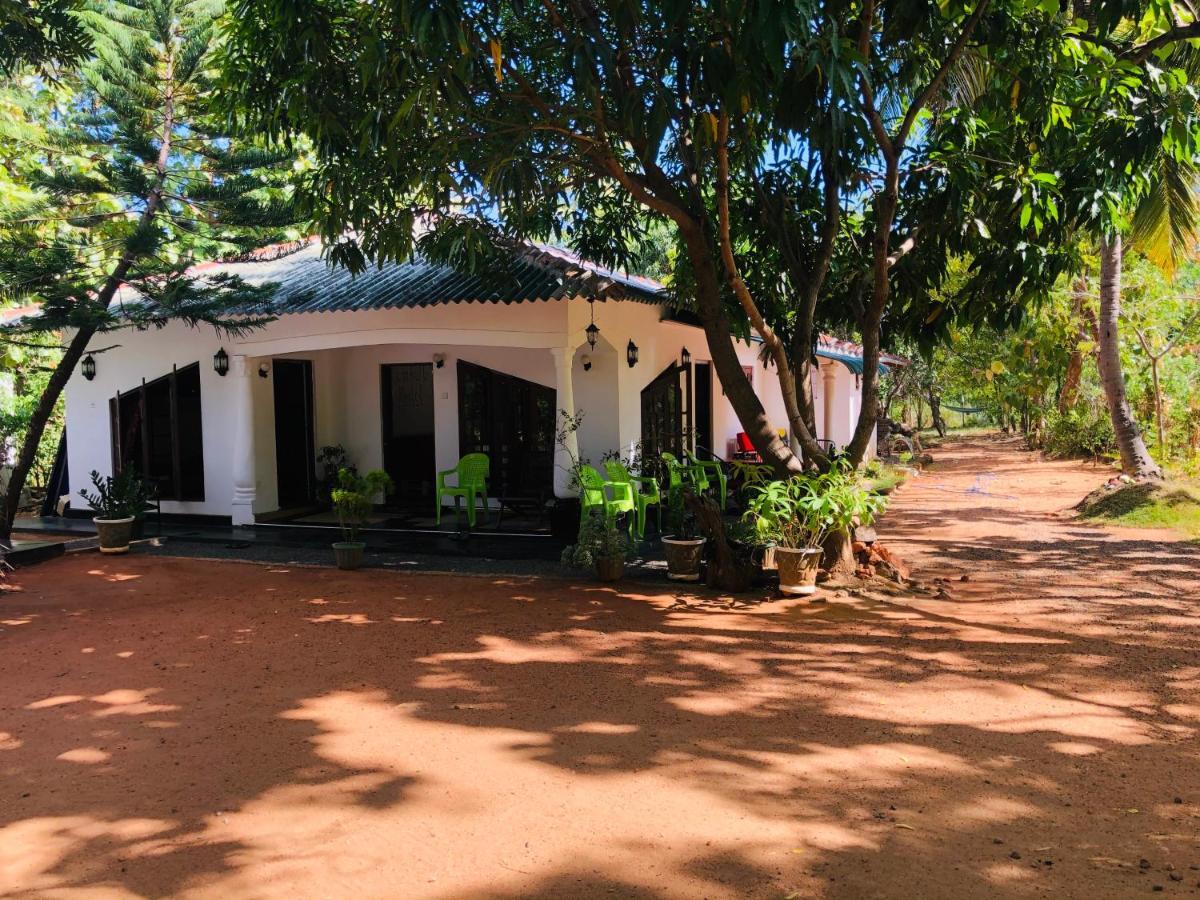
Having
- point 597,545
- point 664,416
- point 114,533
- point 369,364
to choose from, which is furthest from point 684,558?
point 369,364

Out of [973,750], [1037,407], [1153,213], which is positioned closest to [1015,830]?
[973,750]

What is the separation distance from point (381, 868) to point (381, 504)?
10681 millimetres

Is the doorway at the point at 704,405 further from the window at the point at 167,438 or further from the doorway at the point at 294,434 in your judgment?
the window at the point at 167,438

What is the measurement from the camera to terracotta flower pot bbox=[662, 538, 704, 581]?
800 centimetres

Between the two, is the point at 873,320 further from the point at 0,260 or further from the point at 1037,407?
the point at 1037,407

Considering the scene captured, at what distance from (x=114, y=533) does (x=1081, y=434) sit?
20783 mm

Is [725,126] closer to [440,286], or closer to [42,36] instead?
[440,286]

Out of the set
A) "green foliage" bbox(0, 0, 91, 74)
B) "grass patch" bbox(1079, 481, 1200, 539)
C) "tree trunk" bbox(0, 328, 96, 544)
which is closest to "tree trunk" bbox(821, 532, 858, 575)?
"grass patch" bbox(1079, 481, 1200, 539)

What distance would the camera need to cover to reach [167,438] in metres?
12.8

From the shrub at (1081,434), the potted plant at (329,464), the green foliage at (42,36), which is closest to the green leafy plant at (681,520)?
the green foliage at (42,36)

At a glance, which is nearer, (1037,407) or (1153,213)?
(1153,213)

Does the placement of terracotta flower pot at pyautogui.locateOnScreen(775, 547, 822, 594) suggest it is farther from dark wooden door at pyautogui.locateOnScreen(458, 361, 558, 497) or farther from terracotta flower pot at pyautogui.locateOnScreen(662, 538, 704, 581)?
dark wooden door at pyautogui.locateOnScreen(458, 361, 558, 497)

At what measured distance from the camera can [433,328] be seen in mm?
10797

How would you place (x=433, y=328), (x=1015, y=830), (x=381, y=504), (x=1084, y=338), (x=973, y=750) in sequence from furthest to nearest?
(x=1084, y=338), (x=381, y=504), (x=433, y=328), (x=973, y=750), (x=1015, y=830)
